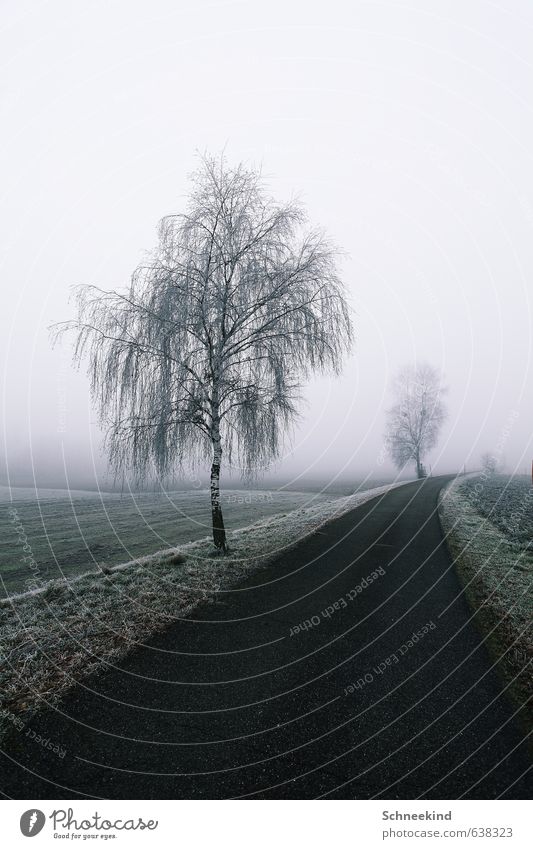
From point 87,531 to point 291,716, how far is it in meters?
18.0

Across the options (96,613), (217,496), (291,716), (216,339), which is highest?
(216,339)

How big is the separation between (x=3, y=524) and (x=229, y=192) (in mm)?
21454

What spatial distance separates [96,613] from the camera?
18.2 ft

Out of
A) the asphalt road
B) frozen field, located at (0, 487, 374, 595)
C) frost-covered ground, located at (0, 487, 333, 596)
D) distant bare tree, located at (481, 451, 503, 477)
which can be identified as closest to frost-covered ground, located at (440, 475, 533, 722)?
the asphalt road

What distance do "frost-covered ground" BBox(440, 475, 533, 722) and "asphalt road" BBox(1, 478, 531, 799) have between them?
294 millimetres

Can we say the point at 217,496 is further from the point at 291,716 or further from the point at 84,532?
the point at 84,532

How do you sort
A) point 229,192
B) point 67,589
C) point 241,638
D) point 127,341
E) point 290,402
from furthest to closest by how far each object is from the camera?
point 290,402, point 229,192, point 127,341, point 67,589, point 241,638

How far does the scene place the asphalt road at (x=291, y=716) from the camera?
2686 millimetres

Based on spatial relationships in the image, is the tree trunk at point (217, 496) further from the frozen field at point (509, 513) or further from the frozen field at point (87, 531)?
the frozen field at point (509, 513)

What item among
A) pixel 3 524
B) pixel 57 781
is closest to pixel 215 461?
pixel 57 781

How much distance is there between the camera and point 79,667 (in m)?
4.09

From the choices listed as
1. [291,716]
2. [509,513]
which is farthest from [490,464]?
[291,716]

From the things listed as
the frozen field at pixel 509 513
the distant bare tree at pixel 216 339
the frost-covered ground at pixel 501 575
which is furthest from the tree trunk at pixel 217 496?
the frozen field at pixel 509 513

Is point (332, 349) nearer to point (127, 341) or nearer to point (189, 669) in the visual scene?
point (127, 341)
